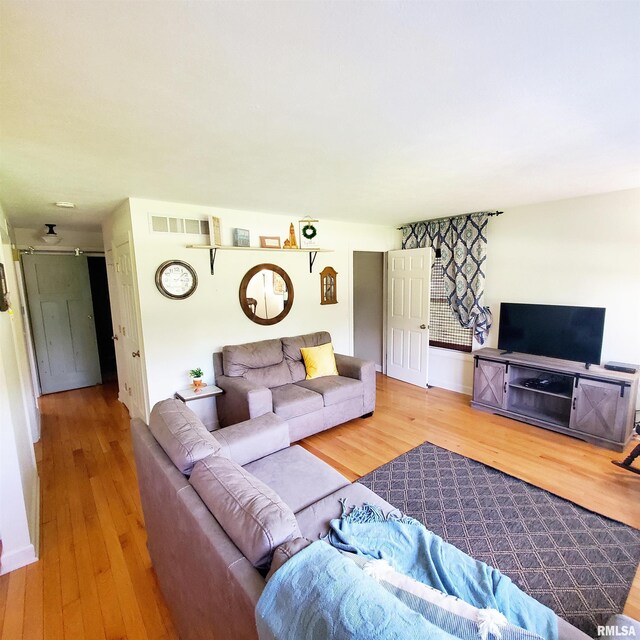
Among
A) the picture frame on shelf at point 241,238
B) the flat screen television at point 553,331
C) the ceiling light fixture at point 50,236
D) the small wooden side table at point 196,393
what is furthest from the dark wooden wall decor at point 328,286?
the ceiling light fixture at point 50,236

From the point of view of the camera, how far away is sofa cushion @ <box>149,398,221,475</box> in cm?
141

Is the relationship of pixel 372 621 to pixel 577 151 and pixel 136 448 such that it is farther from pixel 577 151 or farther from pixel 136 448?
pixel 577 151

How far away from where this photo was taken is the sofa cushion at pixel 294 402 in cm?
304

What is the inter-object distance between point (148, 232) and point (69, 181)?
0.74 metres

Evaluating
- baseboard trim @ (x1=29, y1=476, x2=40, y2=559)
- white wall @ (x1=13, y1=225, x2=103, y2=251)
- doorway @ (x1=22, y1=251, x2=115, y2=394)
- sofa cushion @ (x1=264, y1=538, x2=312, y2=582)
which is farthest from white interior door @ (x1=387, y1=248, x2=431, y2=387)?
doorway @ (x1=22, y1=251, x2=115, y2=394)

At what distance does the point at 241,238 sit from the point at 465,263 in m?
2.75

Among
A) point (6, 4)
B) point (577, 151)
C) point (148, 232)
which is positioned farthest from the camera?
point (148, 232)

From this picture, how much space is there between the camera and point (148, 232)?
3.02 meters

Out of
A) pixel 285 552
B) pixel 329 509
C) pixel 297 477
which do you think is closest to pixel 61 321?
pixel 297 477

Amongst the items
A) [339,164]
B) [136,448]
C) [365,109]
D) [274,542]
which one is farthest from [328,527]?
[339,164]

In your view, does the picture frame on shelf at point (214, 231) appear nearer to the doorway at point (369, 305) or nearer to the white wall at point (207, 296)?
the white wall at point (207, 296)

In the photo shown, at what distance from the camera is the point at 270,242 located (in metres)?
3.79

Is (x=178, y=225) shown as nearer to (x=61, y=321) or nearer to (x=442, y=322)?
(x=61, y=321)

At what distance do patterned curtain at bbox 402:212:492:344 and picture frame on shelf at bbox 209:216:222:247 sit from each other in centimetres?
281
